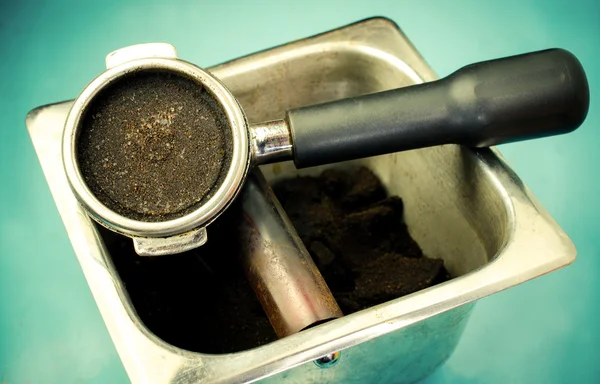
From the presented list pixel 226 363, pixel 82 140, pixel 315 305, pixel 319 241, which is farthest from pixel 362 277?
pixel 82 140

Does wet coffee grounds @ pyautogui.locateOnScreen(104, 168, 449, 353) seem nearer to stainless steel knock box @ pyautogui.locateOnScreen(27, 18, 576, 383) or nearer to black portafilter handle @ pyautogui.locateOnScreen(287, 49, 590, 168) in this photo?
stainless steel knock box @ pyautogui.locateOnScreen(27, 18, 576, 383)

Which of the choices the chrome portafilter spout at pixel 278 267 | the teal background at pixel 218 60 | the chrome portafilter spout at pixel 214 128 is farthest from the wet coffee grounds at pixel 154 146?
the teal background at pixel 218 60

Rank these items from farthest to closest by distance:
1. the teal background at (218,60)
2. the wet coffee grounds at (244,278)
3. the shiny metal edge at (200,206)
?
the teal background at (218,60) < the wet coffee grounds at (244,278) < the shiny metal edge at (200,206)

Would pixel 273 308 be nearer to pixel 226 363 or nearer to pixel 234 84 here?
pixel 226 363

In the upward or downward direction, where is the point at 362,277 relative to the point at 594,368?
upward

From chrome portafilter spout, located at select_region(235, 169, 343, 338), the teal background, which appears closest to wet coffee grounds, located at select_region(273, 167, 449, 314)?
chrome portafilter spout, located at select_region(235, 169, 343, 338)

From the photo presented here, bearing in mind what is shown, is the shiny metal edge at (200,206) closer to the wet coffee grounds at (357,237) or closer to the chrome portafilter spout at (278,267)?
the chrome portafilter spout at (278,267)
